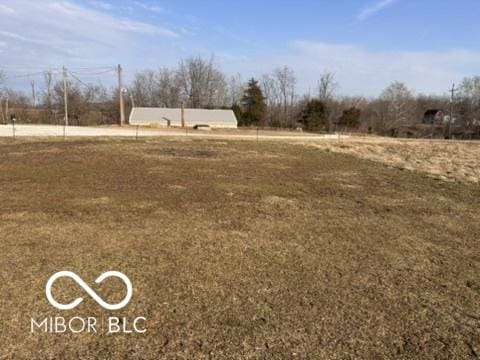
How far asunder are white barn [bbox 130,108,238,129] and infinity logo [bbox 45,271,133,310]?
4154cm

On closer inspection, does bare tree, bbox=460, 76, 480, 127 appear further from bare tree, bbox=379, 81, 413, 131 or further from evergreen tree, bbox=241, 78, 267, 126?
evergreen tree, bbox=241, 78, 267, 126

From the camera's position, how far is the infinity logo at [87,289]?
2836 millimetres

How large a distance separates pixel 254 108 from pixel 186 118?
1066 centimetres

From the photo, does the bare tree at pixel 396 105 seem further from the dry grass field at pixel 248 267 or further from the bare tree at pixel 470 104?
the dry grass field at pixel 248 267

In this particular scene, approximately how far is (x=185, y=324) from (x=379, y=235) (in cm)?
340

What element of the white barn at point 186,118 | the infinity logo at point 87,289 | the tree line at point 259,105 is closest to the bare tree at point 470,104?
the tree line at point 259,105

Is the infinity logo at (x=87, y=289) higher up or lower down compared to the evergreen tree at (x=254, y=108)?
lower down

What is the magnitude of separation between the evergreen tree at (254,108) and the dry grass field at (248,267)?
44009mm

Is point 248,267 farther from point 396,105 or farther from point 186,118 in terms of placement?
point 396,105

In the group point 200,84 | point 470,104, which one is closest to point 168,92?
point 200,84

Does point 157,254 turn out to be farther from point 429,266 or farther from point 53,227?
point 429,266

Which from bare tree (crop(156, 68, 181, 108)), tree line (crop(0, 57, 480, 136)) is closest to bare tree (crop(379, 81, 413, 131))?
tree line (crop(0, 57, 480, 136))

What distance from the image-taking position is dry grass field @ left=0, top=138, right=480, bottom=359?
2445 millimetres

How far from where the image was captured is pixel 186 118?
4669 centimetres
